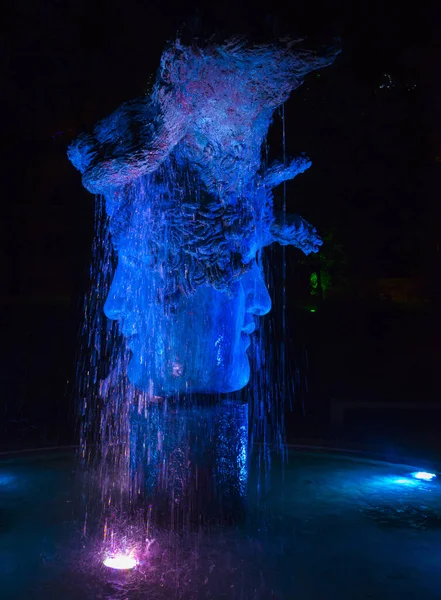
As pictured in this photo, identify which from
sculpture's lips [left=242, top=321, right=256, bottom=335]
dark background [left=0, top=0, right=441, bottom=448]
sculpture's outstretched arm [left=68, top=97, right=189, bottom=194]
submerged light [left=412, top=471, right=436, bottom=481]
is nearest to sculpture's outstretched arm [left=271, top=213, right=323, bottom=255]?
sculpture's lips [left=242, top=321, right=256, bottom=335]

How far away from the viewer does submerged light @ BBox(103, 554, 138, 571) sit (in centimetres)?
429

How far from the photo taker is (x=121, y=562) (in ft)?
14.3

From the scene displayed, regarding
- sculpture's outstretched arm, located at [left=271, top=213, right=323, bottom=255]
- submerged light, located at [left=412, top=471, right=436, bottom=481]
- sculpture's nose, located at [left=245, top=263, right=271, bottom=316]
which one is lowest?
submerged light, located at [left=412, top=471, right=436, bottom=481]

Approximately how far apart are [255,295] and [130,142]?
5.34ft

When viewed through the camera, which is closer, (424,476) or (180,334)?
(180,334)

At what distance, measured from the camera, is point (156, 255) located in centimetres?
545

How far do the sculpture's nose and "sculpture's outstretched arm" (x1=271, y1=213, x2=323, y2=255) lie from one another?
0.40 metres

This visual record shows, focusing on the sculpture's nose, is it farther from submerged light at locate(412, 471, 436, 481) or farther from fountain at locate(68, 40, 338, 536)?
submerged light at locate(412, 471, 436, 481)

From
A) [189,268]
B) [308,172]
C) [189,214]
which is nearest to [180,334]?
[189,268]

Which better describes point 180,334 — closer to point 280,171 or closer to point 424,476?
point 280,171

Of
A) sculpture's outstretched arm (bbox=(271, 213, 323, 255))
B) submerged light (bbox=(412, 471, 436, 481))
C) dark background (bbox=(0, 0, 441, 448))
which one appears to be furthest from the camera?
dark background (bbox=(0, 0, 441, 448))

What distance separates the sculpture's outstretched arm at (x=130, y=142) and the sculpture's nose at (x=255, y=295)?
48.5 inches

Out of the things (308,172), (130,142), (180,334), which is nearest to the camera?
(130,142)

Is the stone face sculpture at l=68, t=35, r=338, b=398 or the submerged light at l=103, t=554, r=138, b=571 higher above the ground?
the stone face sculpture at l=68, t=35, r=338, b=398
